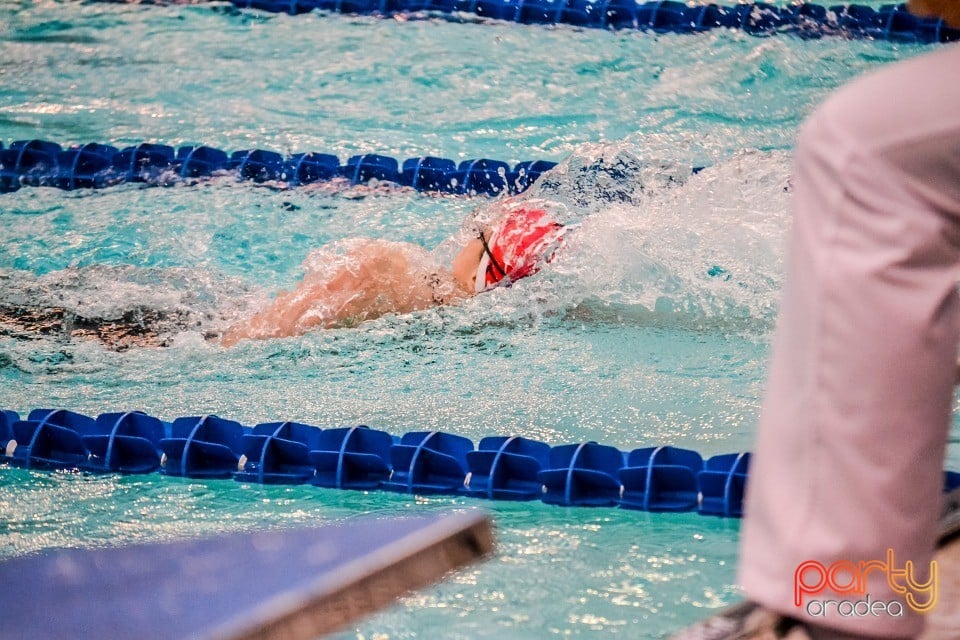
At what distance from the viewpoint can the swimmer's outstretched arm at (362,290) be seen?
3.11 m

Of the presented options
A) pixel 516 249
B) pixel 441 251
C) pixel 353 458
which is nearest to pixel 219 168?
pixel 441 251

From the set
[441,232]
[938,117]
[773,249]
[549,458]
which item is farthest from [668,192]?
Result: [938,117]

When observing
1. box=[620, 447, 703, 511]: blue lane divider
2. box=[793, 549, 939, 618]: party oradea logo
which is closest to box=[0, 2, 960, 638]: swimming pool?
box=[620, 447, 703, 511]: blue lane divider

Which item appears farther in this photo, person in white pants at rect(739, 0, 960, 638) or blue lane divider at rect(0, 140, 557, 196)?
blue lane divider at rect(0, 140, 557, 196)

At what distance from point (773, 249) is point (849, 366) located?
2.39 meters

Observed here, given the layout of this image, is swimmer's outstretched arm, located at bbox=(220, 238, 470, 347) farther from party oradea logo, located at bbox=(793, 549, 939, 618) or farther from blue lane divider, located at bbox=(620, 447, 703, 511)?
party oradea logo, located at bbox=(793, 549, 939, 618)

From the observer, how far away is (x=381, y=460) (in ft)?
7.50

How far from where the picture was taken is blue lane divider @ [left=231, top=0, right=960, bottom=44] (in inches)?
217

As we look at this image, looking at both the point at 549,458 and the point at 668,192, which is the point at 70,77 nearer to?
the point at 668,192

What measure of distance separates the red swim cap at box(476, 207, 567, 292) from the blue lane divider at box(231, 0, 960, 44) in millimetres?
3042

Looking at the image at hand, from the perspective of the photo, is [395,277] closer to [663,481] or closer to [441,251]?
[441,251]

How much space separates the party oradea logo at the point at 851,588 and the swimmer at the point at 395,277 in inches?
87.8

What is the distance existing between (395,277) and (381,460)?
0.98 metres

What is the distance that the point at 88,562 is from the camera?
94cm
